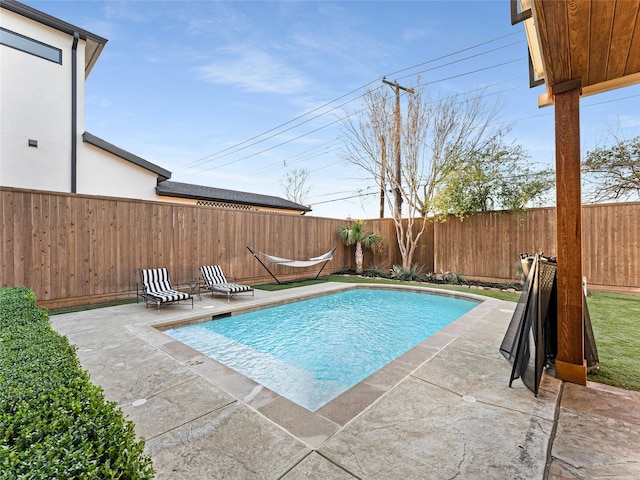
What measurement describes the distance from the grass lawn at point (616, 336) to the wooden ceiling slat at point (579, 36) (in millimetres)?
2555

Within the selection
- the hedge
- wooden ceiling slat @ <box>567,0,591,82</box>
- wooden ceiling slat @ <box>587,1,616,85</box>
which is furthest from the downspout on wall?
wooden ceiling slat @ <box>587,1,616,85</box>

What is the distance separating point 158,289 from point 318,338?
11.1 feet

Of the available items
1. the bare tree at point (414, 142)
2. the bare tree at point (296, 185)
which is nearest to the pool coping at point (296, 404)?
the bare tree at point (414, 142)

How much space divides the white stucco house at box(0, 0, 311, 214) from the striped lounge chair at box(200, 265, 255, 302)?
438cm

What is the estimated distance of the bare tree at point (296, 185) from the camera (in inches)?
909

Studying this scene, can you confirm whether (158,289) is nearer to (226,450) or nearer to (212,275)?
(212,275)

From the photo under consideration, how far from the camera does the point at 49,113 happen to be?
25.0ft

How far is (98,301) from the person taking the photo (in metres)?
5.56

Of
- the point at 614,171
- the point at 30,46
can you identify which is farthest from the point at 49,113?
the point at 614,171

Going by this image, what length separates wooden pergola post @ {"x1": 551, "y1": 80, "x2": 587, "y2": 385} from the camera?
2402mm

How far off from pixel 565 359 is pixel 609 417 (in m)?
0.59

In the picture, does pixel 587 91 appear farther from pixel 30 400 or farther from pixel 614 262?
pixel 614 262

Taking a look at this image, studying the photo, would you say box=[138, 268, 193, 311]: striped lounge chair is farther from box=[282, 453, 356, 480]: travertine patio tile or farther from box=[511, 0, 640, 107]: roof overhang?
box=[511, 0, 640, 107]: roof overhang

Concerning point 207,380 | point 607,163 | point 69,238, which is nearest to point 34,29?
point 69,238
